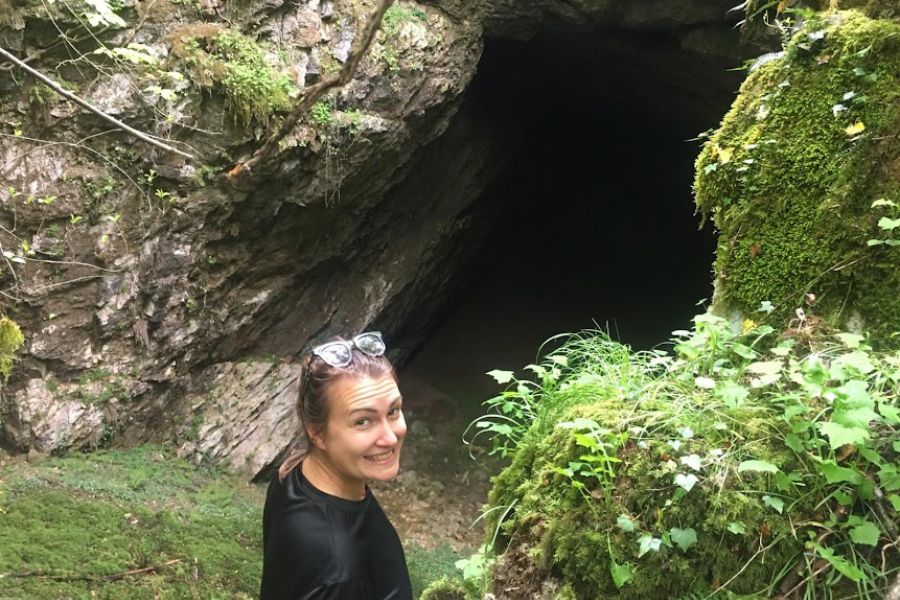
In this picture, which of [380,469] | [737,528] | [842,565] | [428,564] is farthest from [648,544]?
[428,564]

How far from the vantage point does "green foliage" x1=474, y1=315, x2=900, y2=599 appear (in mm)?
1146

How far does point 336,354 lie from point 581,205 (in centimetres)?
1061

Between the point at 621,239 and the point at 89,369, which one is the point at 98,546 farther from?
the point at 621,239

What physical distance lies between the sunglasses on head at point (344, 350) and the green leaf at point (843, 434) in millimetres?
951

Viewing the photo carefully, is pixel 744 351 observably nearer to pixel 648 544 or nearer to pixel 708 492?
pixel 708 492

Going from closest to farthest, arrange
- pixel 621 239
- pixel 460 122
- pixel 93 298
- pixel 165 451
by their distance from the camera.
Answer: pixel 93 298 < pixel 165 451 < pixel 460 122 < pixel 621 239

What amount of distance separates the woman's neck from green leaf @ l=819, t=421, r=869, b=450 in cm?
96

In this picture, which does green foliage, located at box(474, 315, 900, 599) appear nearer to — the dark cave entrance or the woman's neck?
the woman's neck

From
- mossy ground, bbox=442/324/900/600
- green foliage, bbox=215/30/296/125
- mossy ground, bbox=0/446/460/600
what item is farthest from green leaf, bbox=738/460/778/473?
green foliage, bbox=215/30/296/125

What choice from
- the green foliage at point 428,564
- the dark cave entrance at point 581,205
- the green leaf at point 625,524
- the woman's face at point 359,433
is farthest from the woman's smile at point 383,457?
the dark cave entrance at point 581,205

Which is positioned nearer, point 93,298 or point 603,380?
point 603,380

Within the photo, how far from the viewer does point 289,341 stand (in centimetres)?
578

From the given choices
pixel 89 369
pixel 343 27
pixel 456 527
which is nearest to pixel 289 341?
pixel 89 369

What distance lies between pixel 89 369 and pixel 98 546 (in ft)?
5.32
